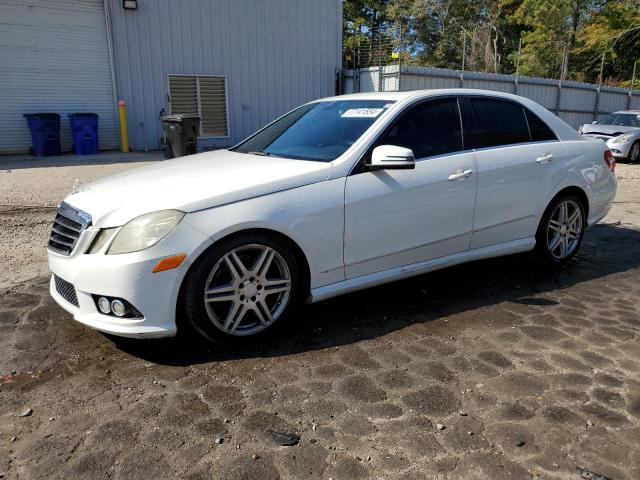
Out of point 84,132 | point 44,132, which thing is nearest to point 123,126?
point 84,132

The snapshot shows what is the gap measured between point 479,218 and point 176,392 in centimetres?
268

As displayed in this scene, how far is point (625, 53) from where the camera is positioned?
36562mm

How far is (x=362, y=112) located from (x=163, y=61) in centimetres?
1216

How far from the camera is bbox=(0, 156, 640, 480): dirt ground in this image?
7.91ft

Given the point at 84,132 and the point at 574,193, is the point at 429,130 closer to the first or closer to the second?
the point at 574,193

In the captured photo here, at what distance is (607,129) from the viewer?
51.0ft

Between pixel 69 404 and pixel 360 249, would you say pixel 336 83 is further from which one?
pixel 69 404

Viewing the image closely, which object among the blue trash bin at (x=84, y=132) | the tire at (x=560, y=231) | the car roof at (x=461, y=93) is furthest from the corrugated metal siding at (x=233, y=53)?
the tire at (x=560, y=231)

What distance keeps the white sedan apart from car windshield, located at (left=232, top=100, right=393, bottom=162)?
0.06 feet

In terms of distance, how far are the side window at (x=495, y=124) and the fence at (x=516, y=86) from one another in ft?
33.6

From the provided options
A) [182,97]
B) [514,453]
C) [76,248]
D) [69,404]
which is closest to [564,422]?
[514,453]

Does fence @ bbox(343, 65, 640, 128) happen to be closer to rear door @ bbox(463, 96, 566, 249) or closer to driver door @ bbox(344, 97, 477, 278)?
rear door @ bbox(463, 96, 566, 249)

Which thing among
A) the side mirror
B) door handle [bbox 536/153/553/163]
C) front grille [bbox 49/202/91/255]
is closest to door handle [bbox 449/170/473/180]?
the side mirror

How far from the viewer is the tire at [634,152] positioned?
14938 mm
